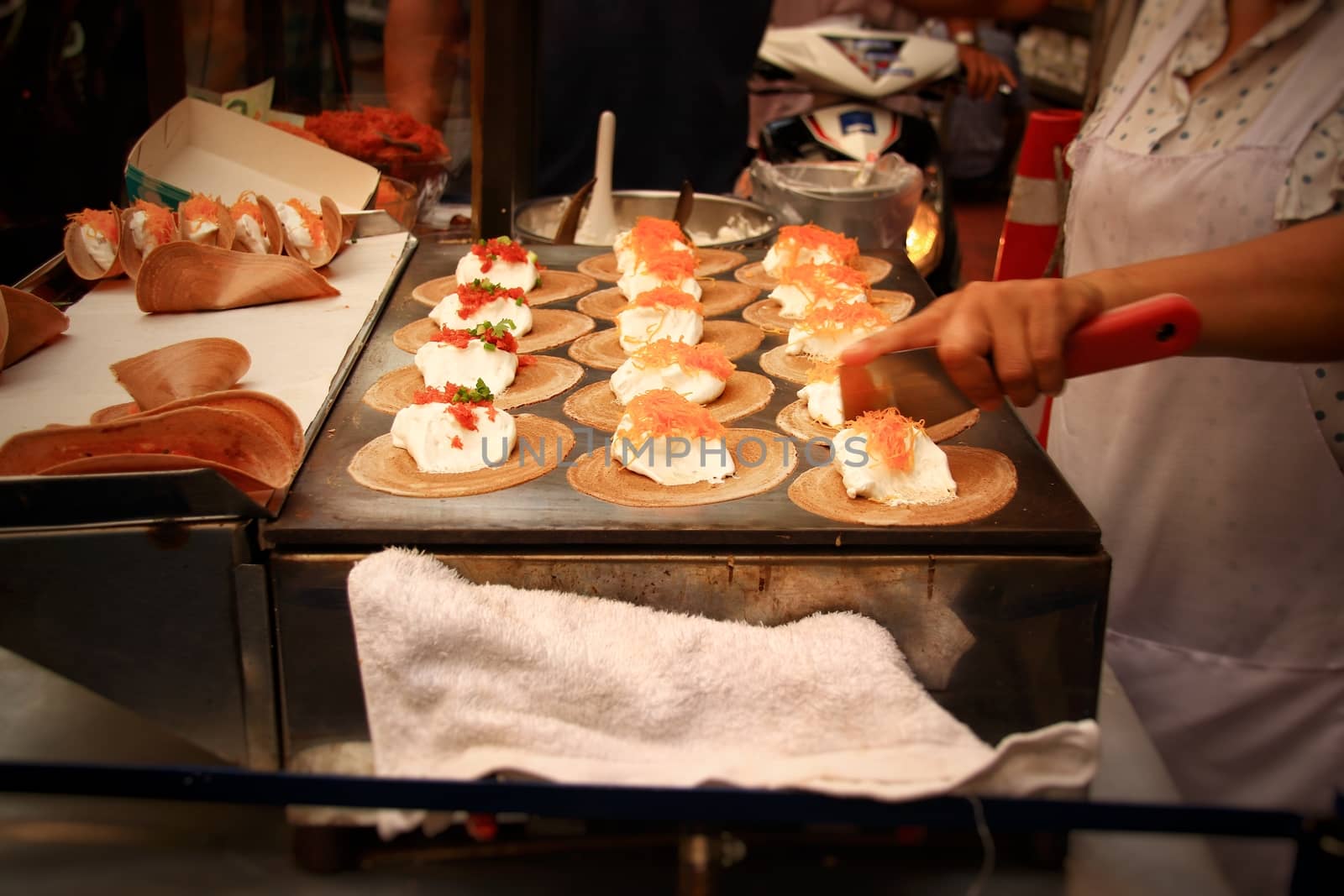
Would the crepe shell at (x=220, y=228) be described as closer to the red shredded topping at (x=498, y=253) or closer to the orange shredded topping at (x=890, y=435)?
the red shredded topping at (x=498, y=253)

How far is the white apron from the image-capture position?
176cm

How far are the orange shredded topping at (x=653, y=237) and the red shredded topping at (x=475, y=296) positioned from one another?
1.22 ft

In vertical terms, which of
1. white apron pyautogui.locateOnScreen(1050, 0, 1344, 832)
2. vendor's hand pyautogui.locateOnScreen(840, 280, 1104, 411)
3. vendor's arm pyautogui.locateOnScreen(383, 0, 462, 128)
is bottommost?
white apron pyautogui.locateOnScreen(1050, 0, 1344, 832)

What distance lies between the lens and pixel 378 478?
1516 millimetres

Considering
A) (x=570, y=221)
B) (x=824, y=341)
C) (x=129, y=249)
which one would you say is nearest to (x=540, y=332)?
(x=824, y=341)

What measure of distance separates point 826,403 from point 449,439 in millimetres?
636

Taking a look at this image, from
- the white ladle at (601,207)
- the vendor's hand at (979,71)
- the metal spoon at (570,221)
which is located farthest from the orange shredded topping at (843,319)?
the vendor's hand at (979,71)

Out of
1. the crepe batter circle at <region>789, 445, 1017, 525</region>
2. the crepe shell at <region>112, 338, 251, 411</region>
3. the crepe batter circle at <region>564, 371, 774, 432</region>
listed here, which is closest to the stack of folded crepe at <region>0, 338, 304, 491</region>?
the crepe shell at <region>112, 338, 251, 411</region>

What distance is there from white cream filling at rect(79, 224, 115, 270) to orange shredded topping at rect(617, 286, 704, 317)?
1146 mm

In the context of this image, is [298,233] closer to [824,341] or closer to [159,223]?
[159,223]

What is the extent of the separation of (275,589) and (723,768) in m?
0.64

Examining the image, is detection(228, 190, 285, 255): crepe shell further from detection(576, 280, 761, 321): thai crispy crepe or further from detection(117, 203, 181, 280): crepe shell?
detection(576, 280, 761, 321): thai crispy crepe

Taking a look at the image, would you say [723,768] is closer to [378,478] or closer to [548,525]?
[548,525]

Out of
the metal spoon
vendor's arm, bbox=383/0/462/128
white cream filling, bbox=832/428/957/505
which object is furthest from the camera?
the metal spoon
